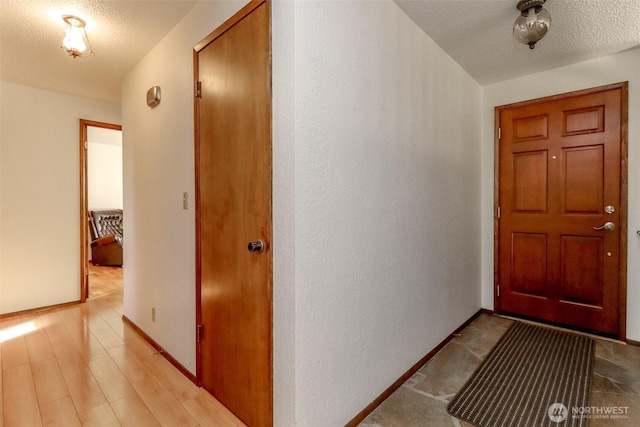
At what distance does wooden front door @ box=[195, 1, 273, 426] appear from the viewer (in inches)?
55.9

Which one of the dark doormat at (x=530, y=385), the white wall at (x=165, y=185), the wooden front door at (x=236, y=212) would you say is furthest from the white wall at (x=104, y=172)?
the dark doormat at (x=530, y=385)

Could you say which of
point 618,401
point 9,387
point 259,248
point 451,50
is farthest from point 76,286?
point 618,401

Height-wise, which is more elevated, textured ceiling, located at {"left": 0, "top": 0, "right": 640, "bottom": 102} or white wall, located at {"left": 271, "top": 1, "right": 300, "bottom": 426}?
textured ceiling, located at {"left": 0, "top": 0, "right": 640, "bottom": 102}

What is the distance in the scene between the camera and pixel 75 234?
3562 mm

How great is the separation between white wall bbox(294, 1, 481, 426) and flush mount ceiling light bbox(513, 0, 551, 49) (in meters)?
0.55

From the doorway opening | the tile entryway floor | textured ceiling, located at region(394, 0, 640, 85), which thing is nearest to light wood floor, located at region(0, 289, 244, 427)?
the tile entryway floor

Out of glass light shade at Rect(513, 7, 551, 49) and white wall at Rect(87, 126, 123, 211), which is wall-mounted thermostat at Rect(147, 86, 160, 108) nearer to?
glass light shade at Rect(513, 7, 551, 49)

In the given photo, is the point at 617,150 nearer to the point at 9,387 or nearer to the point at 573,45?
the point at 573,45

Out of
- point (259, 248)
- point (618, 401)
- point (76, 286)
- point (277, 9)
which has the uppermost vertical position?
point (277, 9)

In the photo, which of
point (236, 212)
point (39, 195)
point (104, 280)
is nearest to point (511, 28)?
point (236, 212)

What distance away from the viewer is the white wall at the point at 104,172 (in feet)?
20.9

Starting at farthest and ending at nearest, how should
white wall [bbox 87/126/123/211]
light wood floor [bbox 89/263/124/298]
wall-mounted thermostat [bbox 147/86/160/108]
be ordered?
white wall [bbox 87/126/123/211], light wood floor [bbox 89/263/124/298], wall-mounted thermostat [bbox 147/86/160/108]

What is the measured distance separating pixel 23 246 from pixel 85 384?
2.22 meters

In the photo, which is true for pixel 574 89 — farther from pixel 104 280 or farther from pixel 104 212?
pixel 104 212
